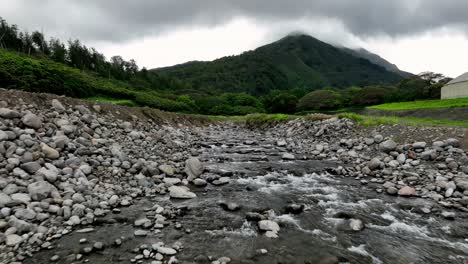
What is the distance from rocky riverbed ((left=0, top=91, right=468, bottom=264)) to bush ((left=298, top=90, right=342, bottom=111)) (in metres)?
62.4

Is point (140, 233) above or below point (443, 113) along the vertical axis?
below

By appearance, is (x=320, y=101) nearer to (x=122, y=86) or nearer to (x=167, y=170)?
(x=122, y=86)

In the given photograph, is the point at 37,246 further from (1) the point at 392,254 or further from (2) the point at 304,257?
(1) the point at 392,254

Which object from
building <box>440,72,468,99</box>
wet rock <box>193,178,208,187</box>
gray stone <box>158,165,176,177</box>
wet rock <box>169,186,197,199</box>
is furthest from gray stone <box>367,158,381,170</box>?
building <box>440,72,468,99</box>

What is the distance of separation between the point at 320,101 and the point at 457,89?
35.0 metres

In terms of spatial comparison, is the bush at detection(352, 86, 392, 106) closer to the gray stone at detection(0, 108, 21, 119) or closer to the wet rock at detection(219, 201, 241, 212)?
the wet rock at detection(219, 201, 241, 212)

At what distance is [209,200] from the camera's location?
8516mm

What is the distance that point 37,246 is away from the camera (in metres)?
5.44

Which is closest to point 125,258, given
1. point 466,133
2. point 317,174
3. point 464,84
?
point 317,174

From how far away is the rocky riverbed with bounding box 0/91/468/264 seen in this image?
5613 millimetres

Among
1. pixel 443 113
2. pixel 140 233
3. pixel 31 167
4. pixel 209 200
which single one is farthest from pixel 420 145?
pixel 443 113

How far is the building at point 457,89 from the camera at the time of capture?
39675 millimetres

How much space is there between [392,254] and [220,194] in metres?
5.29

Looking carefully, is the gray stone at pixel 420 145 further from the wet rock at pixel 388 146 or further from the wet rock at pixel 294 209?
the wet rock at pixel 294 209
